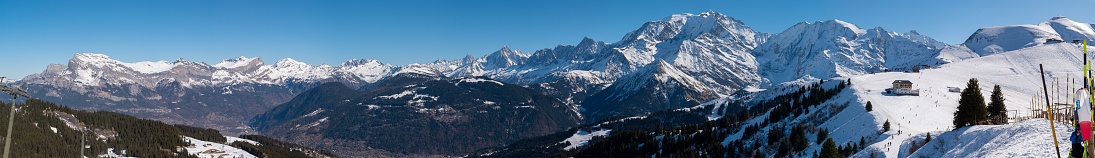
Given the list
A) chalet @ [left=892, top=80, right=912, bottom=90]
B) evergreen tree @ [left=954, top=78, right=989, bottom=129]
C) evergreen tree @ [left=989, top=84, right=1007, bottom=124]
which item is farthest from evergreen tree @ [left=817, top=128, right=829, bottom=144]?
chalet @ [left=892, top=80, right=912, bottom=90]

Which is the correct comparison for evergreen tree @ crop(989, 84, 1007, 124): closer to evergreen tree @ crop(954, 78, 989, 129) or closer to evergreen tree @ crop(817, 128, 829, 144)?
evergreen tree @ crop(954, 78, 989, 129)

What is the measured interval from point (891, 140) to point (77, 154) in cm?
21667

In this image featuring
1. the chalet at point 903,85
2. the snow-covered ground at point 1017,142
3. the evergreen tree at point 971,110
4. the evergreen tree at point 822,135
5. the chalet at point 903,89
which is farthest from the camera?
the chalet at point 903,85

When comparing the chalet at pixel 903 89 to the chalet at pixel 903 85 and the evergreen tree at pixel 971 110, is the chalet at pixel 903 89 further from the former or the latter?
the evergreen tree at pixel 971 110


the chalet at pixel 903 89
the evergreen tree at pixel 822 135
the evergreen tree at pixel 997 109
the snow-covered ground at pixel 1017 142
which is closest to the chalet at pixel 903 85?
the chalet at pixel 903 89

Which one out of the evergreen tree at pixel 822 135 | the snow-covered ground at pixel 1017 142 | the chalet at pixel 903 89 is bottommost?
the evergreen tree at pixel 822 135

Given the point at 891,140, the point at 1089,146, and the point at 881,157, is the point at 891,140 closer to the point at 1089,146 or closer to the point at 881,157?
the point at 881,157

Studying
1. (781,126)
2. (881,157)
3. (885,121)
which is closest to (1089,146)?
(881,157)

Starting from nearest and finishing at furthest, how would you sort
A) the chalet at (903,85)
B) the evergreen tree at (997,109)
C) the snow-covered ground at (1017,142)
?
the snow-covered ground at (1017,142)
the evergreen tree at (997,109)
the chalet at (903,85)

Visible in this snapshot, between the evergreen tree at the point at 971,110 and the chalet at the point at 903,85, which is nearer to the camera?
the evergreen tree at the point at 971,110

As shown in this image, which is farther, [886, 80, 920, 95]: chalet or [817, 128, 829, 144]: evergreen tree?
[886, 80, 920, 95]: chalet

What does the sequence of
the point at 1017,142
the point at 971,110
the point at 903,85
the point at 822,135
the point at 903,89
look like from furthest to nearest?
the point at 903,85 < the point at 903,89 < the point at 822,135 < the point at 971,110 < the point at 1017,142

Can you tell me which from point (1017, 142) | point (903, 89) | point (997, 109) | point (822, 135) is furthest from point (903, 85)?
point (1017, 142)

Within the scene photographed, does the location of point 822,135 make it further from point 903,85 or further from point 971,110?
point 903,85
